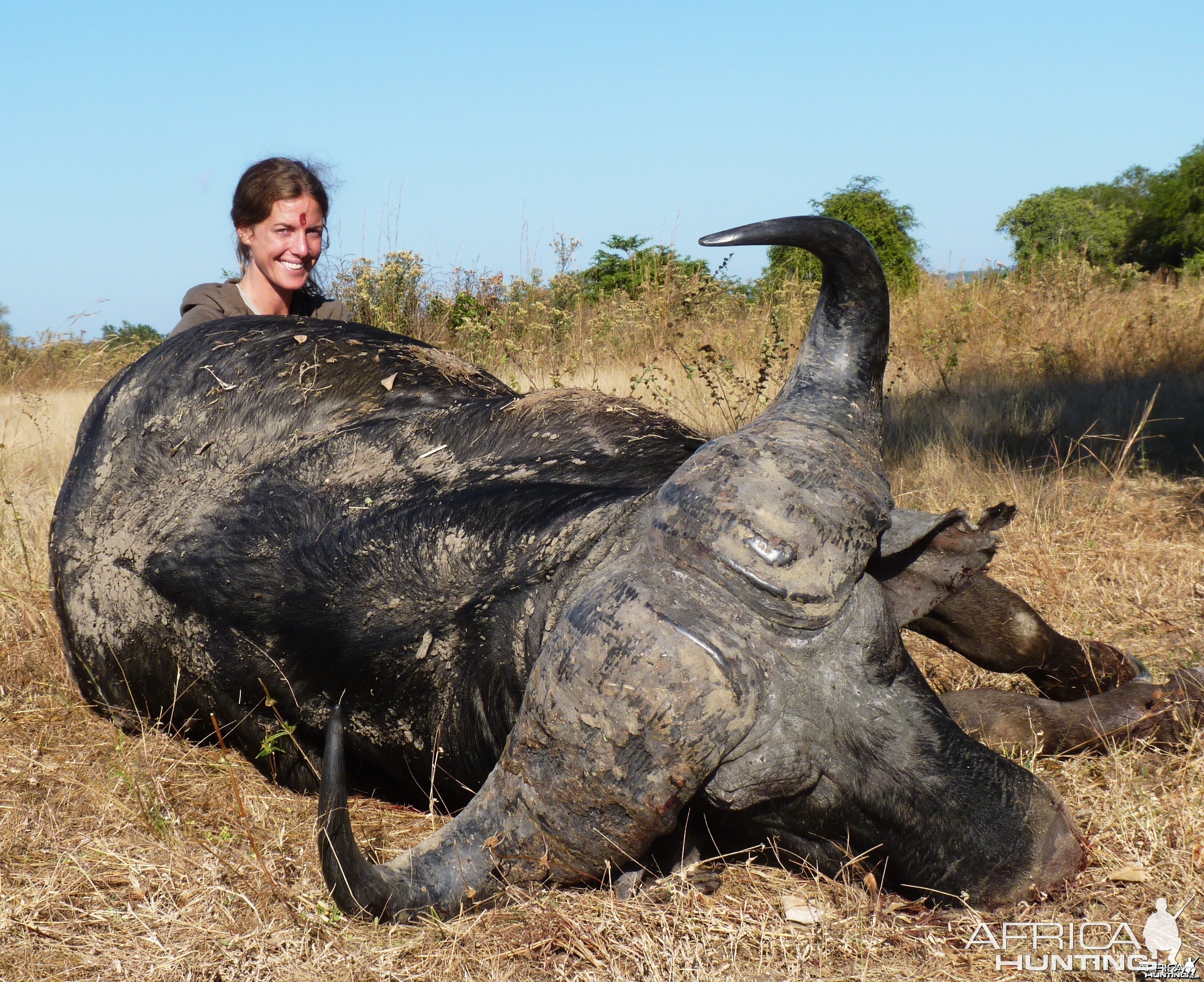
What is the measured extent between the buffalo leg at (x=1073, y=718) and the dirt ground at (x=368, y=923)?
0.17 ft

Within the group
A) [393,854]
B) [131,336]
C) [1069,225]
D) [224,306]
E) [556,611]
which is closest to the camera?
[556,611]

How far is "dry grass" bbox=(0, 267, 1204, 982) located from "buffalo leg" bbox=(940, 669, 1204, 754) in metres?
0.05

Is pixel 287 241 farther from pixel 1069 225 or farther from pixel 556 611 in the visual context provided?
pixel 1069 225

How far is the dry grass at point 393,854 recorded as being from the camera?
2076 mm

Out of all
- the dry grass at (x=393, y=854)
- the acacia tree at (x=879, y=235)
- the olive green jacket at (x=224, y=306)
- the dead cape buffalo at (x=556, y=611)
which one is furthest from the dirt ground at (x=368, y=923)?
the acacia tree at (x=879, y=235)

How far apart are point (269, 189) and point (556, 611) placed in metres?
3.12

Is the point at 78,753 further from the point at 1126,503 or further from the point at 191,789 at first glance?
the point at 1126,503

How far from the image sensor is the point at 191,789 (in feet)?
9.83

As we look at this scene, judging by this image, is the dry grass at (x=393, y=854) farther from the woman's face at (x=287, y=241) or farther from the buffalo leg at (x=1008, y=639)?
the woman's face at (x=287, y=241)

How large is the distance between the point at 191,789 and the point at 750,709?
74.7 inches

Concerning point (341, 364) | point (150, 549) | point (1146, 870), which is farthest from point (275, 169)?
point (1146, 870)

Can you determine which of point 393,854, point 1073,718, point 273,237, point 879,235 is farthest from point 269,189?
point 879,235

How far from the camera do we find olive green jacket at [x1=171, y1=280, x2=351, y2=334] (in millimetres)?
4258

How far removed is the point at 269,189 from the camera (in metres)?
4.48
